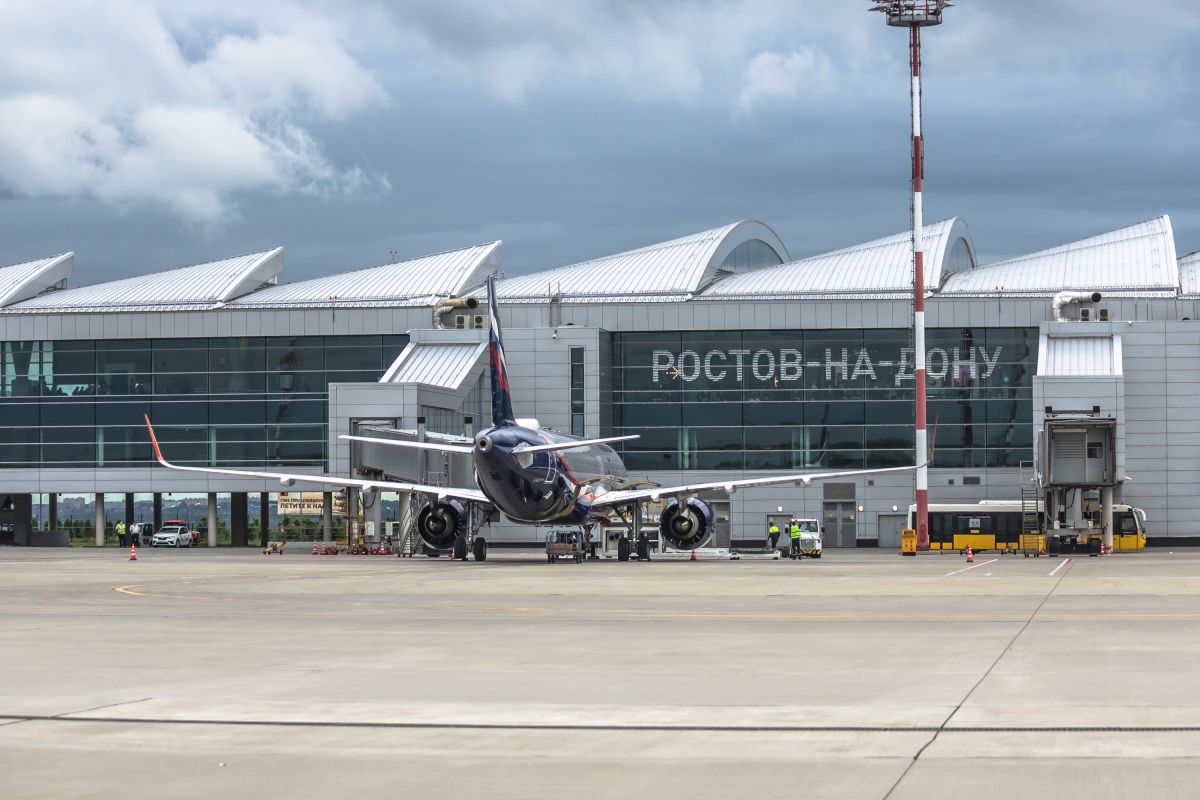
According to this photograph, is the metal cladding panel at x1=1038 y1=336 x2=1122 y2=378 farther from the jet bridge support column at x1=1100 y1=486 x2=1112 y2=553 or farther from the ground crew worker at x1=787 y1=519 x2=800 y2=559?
the ground crew worker at x1=787 y1=519 x2=800 y2=559

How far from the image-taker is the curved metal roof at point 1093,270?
103625mm

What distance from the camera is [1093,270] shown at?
349ft

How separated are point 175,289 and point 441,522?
5490 cm

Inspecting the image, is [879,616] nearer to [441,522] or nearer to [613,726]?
[613,726]

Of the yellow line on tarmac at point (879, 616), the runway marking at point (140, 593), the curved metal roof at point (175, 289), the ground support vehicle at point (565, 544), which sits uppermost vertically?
the curved metal roof at point (175, 289)

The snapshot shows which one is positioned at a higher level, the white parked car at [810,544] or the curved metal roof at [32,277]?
the curved metal roof at [32,277]

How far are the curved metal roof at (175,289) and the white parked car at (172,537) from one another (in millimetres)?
15961

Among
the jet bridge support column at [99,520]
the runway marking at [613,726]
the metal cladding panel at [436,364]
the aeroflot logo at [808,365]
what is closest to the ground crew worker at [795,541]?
the metal cladding panel at [436,364]

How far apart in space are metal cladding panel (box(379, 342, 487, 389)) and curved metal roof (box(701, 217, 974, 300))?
56.2 ft

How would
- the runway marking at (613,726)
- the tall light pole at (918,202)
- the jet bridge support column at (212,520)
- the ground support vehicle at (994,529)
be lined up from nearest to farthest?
the runway marking at (613,726) < the tall light pole at (918,202) < the ground support vehicle at (994,529) < the jet bridge support column at (212,520)

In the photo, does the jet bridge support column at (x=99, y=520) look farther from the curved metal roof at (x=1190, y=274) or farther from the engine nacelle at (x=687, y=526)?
the curved metal roof at (x=1190, y=274)

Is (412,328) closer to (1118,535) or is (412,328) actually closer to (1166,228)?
(1118,535)

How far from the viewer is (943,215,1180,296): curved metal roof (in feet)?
340

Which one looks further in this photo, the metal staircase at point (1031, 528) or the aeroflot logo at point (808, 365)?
the aeroflot logo at point (808, 365)
